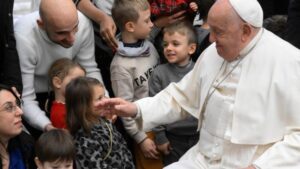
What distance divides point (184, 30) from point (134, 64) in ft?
1.42

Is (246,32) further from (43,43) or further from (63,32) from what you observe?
(43,43)

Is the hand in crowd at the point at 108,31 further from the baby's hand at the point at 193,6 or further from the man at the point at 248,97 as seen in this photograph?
the man at the point at 248,97

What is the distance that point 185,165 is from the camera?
4.25m

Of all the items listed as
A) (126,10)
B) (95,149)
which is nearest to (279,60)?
(95,149)

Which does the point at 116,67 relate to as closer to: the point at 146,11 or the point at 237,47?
the point at 146,11

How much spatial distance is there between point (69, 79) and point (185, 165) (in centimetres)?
100

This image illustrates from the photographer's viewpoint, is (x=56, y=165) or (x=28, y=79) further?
(x=28, y=79)

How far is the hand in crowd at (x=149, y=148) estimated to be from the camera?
5047mm

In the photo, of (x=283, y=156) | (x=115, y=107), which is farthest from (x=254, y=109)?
(x=115, y=107)

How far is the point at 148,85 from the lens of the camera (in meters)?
5.07

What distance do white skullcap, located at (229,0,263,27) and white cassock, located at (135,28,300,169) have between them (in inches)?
3.8

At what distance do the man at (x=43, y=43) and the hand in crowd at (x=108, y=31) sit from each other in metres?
0.18

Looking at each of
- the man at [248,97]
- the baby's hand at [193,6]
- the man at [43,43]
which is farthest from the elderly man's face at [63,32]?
the baby's hand at [193,6]

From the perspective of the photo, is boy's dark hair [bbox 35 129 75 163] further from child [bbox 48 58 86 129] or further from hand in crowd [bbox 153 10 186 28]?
hand in crowd [bbox 153 10 186 28]
